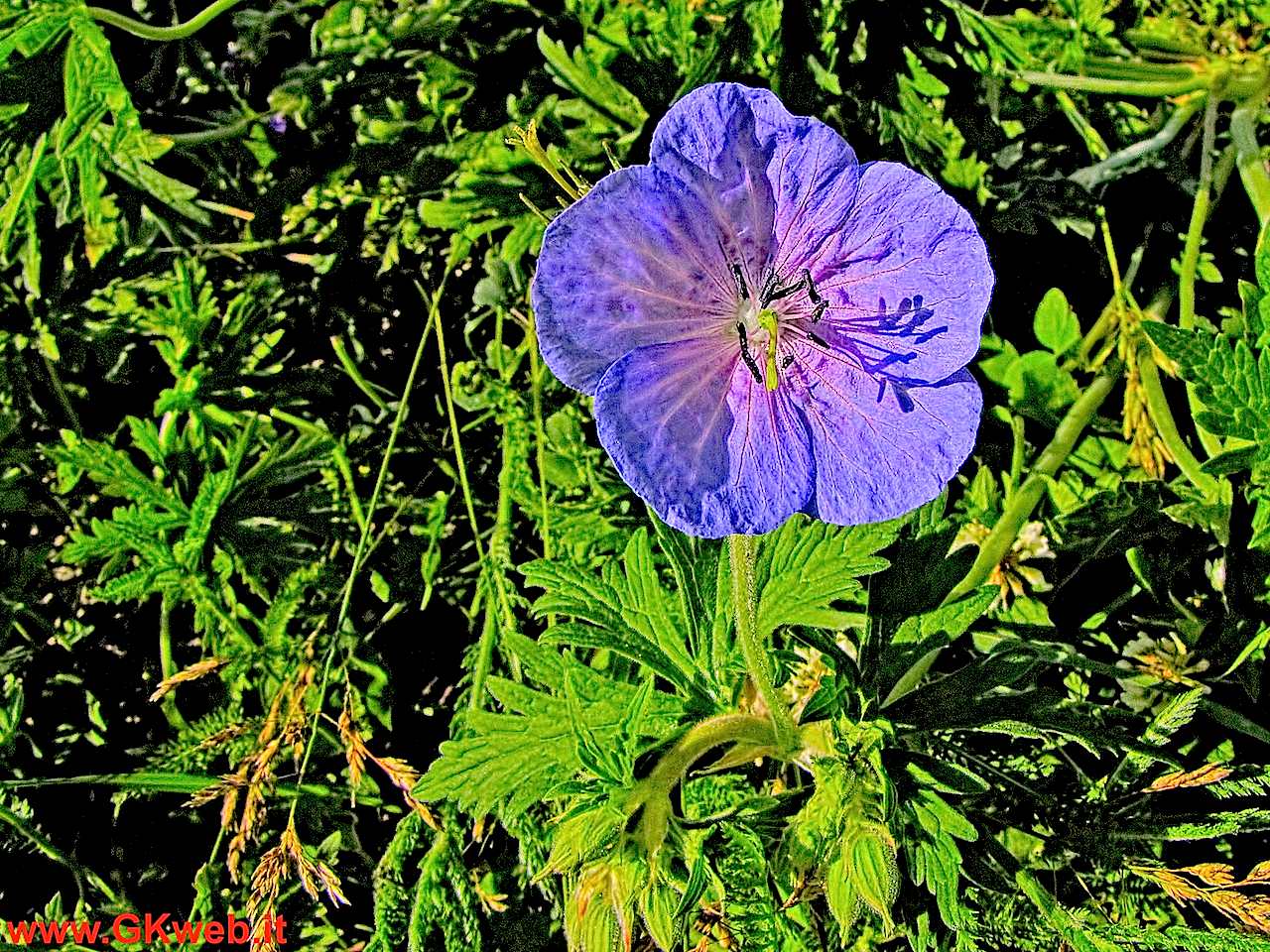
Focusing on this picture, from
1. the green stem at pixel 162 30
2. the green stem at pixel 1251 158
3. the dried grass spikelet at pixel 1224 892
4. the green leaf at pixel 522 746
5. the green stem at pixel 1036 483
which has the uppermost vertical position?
the green stem at pixel 162 30

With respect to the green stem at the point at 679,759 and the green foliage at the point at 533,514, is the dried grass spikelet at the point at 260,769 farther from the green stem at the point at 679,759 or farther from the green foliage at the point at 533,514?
the green stem at the point at 679,759

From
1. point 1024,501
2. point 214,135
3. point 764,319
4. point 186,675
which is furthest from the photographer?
point 214,135

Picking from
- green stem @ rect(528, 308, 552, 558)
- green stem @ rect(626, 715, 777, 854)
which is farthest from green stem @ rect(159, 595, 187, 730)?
green stem @ rect(626, 715, 777, 854)

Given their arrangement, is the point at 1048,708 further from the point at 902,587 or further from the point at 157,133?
the point at 157,133

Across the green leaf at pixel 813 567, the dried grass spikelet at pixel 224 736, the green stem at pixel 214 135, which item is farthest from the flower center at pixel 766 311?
the green stem at pixel 214 135

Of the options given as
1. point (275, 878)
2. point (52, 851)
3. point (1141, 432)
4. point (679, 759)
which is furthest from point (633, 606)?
point (52, 851)

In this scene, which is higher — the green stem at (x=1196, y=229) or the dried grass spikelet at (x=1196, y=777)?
the green stem at (x=1196, y=229)

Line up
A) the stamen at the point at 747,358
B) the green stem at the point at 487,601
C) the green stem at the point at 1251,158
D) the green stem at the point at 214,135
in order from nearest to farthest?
the stamen at the point at 747,358, the green stem at the point at 487,601, the green stem at the point at 1251,158, the green stem at the point at 214,135

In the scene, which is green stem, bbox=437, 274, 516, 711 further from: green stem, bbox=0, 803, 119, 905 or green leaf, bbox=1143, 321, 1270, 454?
green leaf, bbox=1143, 321, 1270, 454

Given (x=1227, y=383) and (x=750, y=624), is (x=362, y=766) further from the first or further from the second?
(x=1227, y=383)
